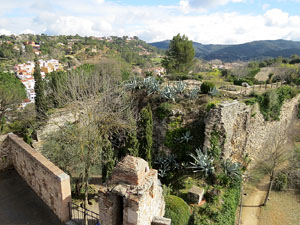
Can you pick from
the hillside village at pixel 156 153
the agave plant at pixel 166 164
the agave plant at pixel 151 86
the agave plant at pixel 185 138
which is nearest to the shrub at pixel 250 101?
the hillside village at pixel 156 153

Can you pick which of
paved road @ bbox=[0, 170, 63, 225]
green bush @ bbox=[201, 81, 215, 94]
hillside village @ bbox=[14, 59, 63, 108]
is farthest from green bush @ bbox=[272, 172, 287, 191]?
hillside village @ bbox=[14, 59, 63, 108]

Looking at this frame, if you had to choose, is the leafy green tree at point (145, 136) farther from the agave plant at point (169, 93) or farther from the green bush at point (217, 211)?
the green bush at point (217, 211)

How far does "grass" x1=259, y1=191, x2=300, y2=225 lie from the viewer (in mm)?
9816

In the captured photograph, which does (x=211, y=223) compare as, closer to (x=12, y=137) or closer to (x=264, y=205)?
(x=264, y=205)

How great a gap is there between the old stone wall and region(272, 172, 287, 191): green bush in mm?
2009

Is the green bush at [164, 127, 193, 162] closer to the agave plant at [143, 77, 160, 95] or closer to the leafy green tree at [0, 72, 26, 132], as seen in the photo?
the agave plant at [143, 77, 160, 95]

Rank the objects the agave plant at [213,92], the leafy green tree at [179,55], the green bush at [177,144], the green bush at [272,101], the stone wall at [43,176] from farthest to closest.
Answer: the leafy green tree at [179,55], the green bush at [272,101], the agave plant at [213,92], the green bush at [177,144], the stone wall at [43,176]

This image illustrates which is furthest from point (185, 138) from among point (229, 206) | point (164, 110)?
point (229, 206)

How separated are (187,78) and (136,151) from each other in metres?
14.4

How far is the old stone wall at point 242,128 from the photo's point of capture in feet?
37.0

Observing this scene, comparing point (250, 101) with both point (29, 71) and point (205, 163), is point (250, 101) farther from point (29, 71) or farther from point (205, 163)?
point (29, 71)

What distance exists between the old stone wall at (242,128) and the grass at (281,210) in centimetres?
291

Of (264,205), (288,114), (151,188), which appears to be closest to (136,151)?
(151,188)

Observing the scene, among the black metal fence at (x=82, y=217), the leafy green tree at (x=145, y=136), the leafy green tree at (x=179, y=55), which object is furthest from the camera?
the leafy green tree at (x=179, y=55)
